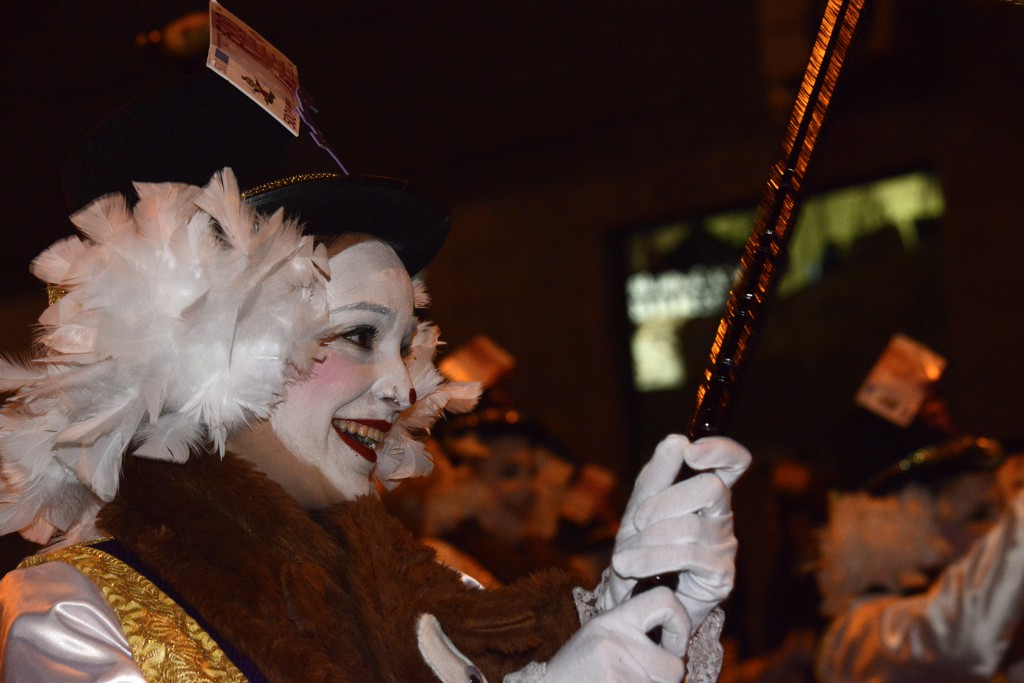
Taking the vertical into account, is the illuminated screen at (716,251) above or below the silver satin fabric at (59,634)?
below

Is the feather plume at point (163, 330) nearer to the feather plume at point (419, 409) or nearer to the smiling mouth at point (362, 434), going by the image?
the smiling mouth at point (362, 434)

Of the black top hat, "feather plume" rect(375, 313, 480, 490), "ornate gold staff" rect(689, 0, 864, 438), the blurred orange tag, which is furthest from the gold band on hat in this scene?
the blurred orange tag

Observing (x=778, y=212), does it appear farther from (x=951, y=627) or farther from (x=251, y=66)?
(x=951, y=627)

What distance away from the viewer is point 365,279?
2.00 meters

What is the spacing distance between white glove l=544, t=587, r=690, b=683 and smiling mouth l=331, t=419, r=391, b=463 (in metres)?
0.53

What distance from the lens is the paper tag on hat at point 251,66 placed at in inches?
77.0

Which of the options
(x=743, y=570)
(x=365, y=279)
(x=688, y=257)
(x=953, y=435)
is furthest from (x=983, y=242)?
(x=365, y=279)

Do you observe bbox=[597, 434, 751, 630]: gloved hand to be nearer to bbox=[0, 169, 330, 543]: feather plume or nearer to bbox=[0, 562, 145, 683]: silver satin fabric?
bbox=[0, 169, 330, 543]: feather plume

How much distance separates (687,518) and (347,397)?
61cm

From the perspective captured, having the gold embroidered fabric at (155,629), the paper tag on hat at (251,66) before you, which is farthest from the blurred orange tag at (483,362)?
the gold embroidered fabric at (155,629)

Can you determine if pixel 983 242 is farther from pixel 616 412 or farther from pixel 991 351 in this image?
pixel 616 412

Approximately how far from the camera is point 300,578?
1706 mm

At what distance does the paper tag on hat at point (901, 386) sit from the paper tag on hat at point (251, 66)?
417cm

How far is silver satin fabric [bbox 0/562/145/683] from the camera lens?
1610 millimetres
